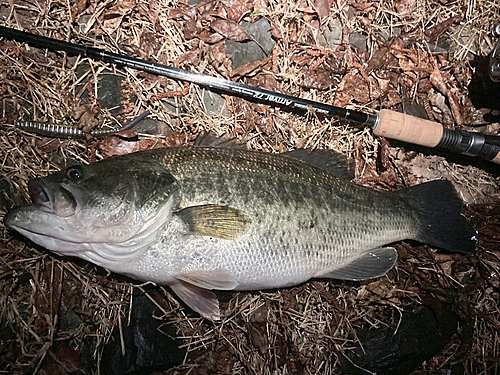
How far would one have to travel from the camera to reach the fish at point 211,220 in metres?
2.13

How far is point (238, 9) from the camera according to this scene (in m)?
3.08

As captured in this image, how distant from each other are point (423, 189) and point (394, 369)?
5.08 feet

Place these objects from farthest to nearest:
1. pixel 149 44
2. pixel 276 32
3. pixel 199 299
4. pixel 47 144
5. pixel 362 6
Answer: pixel 362 6
pixel 276 32
pixel 149 44
pixel 47 144
pixel 199 299

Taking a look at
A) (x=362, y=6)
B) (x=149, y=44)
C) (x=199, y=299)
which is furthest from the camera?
(x=362, y=6)

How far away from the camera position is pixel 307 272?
2.54 meters

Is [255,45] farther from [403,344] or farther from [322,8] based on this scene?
[403,344]

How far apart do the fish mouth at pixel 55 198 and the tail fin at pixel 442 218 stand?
2419mm

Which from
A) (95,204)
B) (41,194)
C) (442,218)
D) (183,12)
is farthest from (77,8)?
(442,218)

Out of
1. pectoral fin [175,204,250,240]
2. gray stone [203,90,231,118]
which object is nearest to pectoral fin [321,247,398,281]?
pectoral fin [175,204,250,240]

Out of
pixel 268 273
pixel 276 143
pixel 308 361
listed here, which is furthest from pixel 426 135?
pixel 308 361

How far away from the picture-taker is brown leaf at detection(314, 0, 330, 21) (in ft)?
10.4

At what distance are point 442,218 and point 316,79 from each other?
5.17 ft

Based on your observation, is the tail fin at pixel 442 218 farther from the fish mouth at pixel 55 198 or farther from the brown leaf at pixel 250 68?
the fish mouth at pixel 55 198

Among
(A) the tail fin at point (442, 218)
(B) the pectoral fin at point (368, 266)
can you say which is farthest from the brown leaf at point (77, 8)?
(A) the tail fin at point (442, 218)
